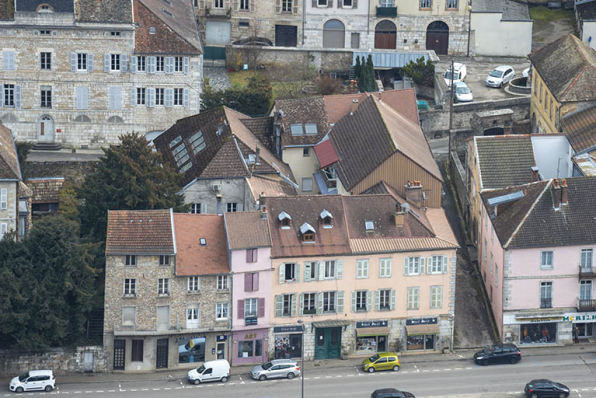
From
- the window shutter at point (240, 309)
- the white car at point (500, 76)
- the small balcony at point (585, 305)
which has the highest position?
the white car at point (500, 76)

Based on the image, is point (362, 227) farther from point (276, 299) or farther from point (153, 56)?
point (153, 56)

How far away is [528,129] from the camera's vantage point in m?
154

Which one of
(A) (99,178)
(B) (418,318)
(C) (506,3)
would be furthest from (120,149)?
(C) (506,3)

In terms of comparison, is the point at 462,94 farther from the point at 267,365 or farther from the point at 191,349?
the point at 191,349

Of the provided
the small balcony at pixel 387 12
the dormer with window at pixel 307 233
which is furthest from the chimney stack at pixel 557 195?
the small balcony at pixel 387 12

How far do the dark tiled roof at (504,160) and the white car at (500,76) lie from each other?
884 inches

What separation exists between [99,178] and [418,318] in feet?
86.7

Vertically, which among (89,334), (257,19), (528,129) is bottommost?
(89,334)

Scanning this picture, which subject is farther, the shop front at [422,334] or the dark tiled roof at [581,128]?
the dark tiled roof at [581,128]

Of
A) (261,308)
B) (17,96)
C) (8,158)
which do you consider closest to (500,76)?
(17,96)

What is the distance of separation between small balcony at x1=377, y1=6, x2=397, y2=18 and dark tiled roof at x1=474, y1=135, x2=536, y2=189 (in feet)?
96.1

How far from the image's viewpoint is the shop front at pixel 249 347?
124 m

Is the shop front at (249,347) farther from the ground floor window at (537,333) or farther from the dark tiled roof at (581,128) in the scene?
the dark tiled roof at (581,128)

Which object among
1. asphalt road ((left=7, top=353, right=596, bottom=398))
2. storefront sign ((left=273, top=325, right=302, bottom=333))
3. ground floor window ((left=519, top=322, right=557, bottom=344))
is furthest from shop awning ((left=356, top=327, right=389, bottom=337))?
ground floor window ((left=519, top=322, right=557, bottom=344))
